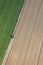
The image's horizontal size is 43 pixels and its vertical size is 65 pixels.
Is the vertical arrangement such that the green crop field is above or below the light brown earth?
above

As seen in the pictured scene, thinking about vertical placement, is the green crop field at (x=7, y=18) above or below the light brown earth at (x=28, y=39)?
A: above

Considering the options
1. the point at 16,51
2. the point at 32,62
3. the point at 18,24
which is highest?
the point at 18,24

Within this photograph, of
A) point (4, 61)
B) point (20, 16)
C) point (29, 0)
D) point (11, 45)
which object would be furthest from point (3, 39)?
point (29, 0)

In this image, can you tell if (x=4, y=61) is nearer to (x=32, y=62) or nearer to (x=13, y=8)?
(x=32, y=62)
